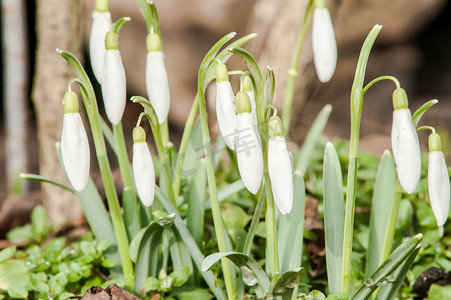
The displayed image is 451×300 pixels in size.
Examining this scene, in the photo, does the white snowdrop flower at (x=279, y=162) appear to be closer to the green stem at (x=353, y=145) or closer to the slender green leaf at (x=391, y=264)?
the green stem at (x=353, y=145)

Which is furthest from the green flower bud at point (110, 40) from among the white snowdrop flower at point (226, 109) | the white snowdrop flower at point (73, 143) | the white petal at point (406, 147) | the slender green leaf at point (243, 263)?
the white petal at point (406, 147)

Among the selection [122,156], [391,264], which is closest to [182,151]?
[122,156]

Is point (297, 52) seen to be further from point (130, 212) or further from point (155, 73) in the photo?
point (130, 212)

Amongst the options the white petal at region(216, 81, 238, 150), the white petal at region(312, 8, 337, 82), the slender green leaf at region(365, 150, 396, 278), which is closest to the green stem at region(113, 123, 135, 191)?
the white petal at region(216, 81, 238, 150)

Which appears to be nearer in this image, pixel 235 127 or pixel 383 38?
pixel 235 127

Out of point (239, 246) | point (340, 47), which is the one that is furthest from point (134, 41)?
point (239, 246)

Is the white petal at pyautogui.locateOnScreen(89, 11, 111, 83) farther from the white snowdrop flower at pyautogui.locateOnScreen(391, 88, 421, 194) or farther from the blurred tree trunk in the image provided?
the blurred tree trunk

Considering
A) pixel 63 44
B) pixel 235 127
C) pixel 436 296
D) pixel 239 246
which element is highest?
pixel 63 44

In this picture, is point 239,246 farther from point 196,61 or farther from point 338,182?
point 196,61
